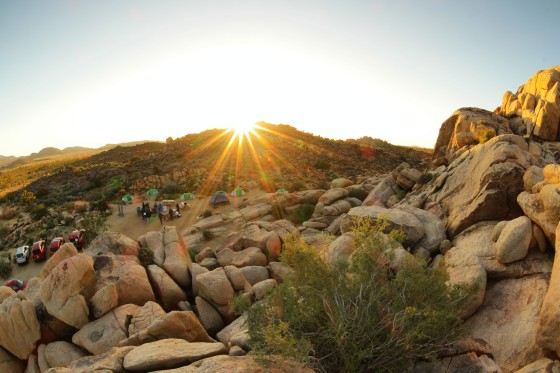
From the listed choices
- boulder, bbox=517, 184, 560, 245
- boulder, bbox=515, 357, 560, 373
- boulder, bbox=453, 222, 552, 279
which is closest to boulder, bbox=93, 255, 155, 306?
boulder, bbox=453, 222, 552, 279

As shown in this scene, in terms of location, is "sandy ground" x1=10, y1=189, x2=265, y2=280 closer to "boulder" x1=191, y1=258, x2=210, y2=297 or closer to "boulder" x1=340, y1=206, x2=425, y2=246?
"boulder" x1=191, y1=258, x2=210, y2=297

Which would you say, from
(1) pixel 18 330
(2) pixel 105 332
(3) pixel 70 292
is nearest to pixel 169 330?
(2) pixel 105 332

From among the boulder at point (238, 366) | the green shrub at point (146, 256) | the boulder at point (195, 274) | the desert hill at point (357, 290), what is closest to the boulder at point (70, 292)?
the desert hill at point (357, 290)

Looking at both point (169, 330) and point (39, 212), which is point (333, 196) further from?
point (39, 212)

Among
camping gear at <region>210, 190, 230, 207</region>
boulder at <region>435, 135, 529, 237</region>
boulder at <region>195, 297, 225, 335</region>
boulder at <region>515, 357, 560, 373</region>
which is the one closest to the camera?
boulder at <region>515, 357, 560, 373</region>

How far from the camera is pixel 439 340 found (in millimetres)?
8352

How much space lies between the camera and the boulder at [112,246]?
55.9 feet

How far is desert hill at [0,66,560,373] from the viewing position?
26.4ft

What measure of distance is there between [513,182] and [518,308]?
6340 millimetres

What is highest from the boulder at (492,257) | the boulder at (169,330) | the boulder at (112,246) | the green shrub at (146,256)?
the boulder at (492,257)

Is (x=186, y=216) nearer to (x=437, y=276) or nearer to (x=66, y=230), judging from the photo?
(x=66, y=230)

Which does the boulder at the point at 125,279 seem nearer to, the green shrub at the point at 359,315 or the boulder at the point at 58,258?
the boulder at the point at 58,258

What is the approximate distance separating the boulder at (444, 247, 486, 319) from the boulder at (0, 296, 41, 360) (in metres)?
15.4

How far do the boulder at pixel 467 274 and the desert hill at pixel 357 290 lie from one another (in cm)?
6
